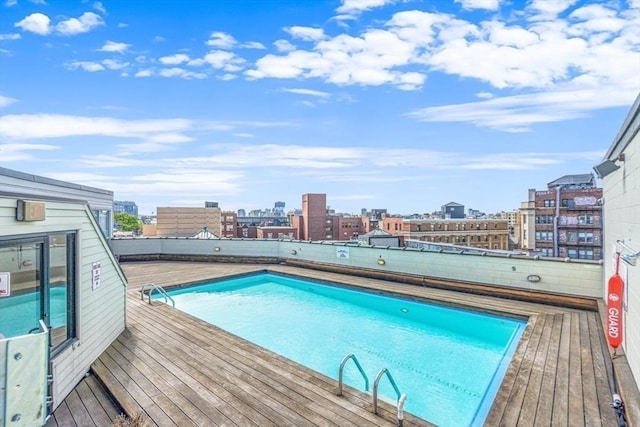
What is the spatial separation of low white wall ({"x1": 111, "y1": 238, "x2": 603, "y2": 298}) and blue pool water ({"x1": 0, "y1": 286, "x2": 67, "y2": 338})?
26.5 ft

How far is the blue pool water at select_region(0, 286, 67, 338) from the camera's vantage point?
2830 mm

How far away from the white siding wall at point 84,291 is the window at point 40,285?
93 millimetres

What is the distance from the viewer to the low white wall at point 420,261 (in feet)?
23.5

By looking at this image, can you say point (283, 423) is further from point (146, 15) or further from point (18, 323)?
point (146, 15)

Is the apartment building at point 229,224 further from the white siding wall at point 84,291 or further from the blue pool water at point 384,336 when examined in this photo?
the white siding wall at point 84,291

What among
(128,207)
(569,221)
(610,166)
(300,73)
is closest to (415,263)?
(610,166)

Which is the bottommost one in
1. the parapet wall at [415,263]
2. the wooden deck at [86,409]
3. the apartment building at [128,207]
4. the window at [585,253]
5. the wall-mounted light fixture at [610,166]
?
the window at [585,253]

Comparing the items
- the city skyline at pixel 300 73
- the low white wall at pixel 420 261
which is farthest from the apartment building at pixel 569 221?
the low white wall at pixel 420 261

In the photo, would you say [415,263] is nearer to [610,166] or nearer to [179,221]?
[610,166]

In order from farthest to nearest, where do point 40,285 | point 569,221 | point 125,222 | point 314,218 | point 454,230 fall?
point 454,230 → point 125,222 → point 314,218 → point 569,221 → point 40,285

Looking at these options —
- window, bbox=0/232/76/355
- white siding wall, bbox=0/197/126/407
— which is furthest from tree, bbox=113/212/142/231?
window, bbox=0/232/76/355

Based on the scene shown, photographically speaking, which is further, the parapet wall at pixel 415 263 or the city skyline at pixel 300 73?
the city skyline at pixel 300 73

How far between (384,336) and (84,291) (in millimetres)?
4932

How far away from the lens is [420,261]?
951 cm
